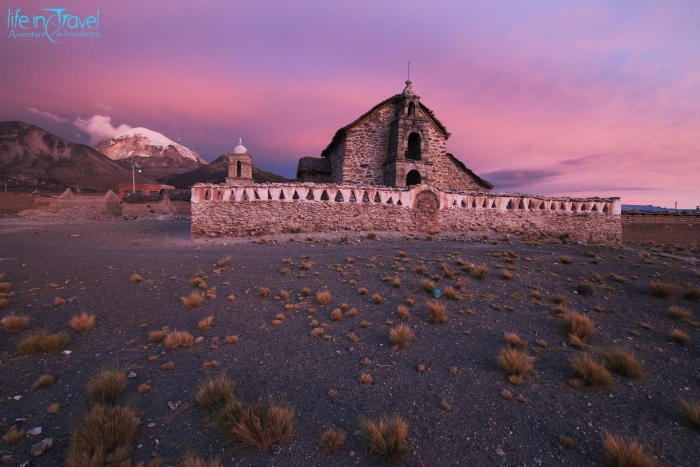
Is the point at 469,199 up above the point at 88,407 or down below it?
above

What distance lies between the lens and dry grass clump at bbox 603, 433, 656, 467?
313cm

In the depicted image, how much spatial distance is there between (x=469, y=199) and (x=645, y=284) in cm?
907

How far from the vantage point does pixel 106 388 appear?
4129mm

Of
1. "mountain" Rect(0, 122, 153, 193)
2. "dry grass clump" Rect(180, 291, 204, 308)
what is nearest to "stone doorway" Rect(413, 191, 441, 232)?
"dry grass clump" Rect(180, 291, 204, 308)

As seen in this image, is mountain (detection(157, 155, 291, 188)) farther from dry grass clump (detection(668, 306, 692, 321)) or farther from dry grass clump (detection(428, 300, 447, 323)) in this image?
dry grass clump (detection(668, 306, 692, 321))

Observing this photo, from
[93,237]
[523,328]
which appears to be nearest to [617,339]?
[523,328]

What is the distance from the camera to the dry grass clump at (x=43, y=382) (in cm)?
433

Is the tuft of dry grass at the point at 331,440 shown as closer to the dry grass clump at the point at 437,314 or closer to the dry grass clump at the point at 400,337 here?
the dry grass clump at the point at 400,337

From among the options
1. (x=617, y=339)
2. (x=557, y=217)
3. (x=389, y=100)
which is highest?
(x=389, y=100)

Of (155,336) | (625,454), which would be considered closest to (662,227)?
(625,454)

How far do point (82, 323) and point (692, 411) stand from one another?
9.53 metres

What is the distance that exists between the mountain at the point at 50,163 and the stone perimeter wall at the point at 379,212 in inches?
3272

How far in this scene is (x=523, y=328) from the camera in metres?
6.34

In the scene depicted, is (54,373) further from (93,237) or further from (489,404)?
(93,237)
